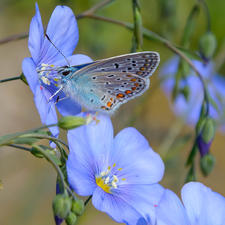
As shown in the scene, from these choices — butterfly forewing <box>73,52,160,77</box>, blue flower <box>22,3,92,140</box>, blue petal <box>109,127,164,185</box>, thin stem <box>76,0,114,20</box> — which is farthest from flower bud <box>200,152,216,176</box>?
thin stem <box>76,0,114,20</box>

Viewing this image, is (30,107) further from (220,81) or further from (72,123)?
(72,123)

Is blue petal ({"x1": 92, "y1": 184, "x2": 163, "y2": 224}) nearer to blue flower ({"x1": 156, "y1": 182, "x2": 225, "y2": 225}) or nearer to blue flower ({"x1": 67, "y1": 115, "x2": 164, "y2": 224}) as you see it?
blue flower ({"x1": 67, "y1": 115, "x2": 164, "y2": 224})

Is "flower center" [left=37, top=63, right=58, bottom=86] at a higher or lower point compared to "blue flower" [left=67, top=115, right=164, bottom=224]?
higher

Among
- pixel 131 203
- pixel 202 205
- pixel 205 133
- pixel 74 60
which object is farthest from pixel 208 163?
pixel 74 60

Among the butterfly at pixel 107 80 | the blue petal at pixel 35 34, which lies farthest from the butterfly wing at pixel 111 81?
the blue petal at pixel 35 34

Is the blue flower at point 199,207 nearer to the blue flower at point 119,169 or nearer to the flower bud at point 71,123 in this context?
the blue flower at point 119,169

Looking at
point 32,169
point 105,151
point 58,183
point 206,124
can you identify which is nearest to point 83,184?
point 58,183
